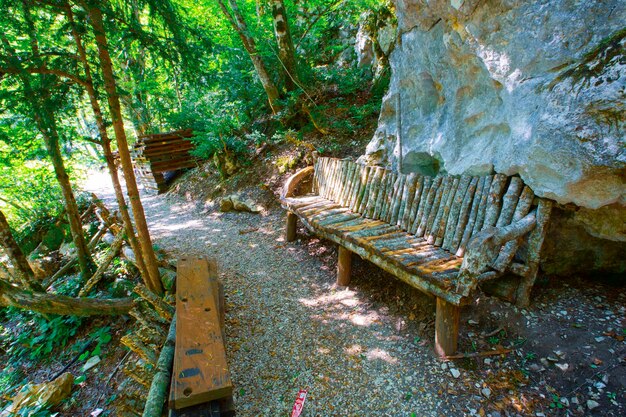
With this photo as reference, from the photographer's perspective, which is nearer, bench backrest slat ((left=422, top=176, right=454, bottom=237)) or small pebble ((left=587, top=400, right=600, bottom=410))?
small pebble ((left=587, top=400, right=600, bottom=410))

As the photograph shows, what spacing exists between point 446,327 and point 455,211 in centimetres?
116

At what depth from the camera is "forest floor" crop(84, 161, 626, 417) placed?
225 cm

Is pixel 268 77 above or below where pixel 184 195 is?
above

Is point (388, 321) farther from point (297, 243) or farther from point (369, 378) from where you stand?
point (297, 243)

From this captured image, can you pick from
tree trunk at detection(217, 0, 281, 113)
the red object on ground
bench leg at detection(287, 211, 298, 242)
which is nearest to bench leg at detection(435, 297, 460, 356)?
the red object on ground

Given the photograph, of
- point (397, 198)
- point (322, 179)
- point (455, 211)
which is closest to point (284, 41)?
point (322, 179)

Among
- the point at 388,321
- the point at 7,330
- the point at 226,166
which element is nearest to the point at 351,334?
the point at 388,321

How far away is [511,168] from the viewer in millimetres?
2742

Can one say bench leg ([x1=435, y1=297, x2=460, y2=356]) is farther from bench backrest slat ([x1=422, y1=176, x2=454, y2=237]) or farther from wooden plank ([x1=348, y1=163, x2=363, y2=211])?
wooden plank ([x1=348, y1=163, x2=363, y2=211])

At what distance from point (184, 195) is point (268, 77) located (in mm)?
4992

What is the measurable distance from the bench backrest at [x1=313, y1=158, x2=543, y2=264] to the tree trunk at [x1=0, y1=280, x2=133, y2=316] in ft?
12.1

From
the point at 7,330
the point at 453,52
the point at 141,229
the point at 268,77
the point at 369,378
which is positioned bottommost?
the point at 7,330

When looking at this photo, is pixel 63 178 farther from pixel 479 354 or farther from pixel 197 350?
pixel 479 354

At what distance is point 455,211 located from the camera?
3.06 meters
